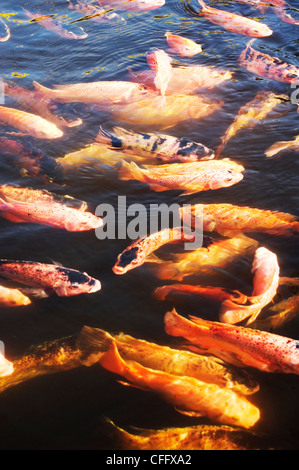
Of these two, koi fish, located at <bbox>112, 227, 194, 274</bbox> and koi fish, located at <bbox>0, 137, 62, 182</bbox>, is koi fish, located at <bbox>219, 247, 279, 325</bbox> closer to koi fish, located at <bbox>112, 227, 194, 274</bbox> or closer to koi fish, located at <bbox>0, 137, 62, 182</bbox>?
koi fish, located at <bbox>112, 227, 194, 274</bbox>

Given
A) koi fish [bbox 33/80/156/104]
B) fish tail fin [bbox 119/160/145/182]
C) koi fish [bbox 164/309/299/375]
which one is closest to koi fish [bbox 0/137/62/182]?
fish tail fin [bbox 119/160/145/182]

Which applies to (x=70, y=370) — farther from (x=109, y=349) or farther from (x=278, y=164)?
(x=278, y=164)

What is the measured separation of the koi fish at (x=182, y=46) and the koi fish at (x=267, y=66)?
38.5 inches

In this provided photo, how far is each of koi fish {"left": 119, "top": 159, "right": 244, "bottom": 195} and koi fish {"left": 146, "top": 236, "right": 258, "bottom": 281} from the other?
3.26 feet

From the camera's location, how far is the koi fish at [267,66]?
7.32 metres

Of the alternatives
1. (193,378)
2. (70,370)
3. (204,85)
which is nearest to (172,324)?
(193,378)

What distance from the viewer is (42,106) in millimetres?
6902

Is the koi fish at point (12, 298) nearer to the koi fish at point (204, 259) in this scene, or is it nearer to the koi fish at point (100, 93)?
the koi fish at point (204, 259)

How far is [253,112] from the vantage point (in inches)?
267

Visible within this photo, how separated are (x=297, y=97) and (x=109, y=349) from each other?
5.57 metres

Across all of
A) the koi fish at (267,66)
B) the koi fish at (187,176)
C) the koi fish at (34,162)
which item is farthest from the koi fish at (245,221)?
the koi fish at (267,66)

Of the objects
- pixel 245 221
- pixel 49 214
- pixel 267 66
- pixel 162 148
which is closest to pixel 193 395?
pixel 245 221

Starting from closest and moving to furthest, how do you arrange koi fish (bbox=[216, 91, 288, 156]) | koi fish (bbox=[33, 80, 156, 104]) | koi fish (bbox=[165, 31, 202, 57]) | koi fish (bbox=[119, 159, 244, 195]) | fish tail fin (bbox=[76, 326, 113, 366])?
1. fish tail fin (bbox=[76, 326, 113, 366])
2. koi fish (bbox=[119, 159, 244, 195])
3. koi fish (bbox=[216, 91, 288, 156])
4. koi fish (bbox=[33, 80, 156, 104])
5. koi fish (bbox=[165, 31, 202, 57])

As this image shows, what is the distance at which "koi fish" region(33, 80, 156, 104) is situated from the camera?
7023 millimetres
